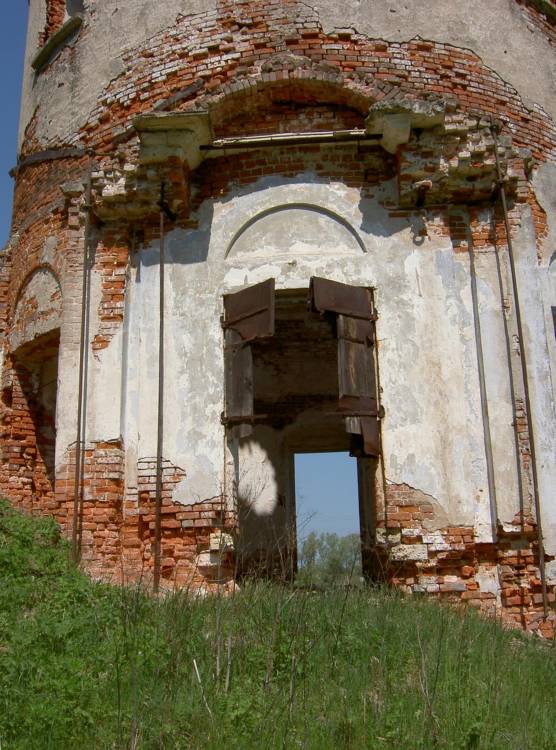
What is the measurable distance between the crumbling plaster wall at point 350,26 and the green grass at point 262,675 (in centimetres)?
573

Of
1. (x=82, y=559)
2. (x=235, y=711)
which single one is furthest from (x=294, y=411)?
(x=235, y=711)

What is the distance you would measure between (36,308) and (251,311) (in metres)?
2.91

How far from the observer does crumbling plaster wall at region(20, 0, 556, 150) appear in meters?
8.09

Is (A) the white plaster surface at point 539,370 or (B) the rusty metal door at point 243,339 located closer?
(A) the white plaster surface at point 539,370

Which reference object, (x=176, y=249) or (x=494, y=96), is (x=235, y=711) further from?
(x=494, y=96)

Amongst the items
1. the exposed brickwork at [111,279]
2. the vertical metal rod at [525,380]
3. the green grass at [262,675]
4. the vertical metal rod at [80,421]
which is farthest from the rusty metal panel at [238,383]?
the vertical metal rod at [525,380]

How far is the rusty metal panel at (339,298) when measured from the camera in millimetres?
7195

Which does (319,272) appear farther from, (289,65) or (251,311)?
(289,65)

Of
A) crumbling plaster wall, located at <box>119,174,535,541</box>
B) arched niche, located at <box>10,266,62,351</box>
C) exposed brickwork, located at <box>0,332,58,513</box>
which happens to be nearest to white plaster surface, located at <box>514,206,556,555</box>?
crumbling plaster wall, located at <box>119,174,535,541</box>

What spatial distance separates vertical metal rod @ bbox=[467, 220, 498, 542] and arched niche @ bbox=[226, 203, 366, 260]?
105cm

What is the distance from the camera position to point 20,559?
621cm

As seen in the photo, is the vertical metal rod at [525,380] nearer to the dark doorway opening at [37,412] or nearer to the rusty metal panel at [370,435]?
the rusty metal panel at [370,435]

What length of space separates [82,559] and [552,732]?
4.47 meters

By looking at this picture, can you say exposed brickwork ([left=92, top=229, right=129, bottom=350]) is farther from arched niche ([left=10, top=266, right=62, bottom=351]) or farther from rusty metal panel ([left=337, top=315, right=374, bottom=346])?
rusty metal panel ([left=337, top=315, right=374, bottom=346])
